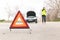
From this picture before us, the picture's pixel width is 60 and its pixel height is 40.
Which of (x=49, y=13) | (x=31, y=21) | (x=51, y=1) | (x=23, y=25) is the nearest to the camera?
(x=23, y=25)

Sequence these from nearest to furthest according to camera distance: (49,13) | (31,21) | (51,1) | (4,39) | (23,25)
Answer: (4,39) < (23,25) < (31,21) < (49,13) < (51,1)

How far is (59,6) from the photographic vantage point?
53.4m

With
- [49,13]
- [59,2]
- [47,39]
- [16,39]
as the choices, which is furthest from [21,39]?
[59,2]

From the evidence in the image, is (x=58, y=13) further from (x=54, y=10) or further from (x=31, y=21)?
(x=31, y=21)

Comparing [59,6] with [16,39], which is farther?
[59,6]

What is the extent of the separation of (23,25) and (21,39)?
352 cm

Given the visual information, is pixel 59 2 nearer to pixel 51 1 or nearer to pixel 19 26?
pixel 51 1

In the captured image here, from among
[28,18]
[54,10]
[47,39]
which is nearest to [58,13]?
[54,10]

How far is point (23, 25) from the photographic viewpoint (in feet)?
46.4

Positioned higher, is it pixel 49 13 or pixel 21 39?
pixel 21 39

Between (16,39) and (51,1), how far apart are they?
145 feet

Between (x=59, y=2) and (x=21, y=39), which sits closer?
(x=21, y=39)

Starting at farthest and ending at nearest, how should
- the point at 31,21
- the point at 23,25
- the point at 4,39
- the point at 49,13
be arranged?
the point at 49,13
the point at 31,21
the point at 23,25
the point at 4,39

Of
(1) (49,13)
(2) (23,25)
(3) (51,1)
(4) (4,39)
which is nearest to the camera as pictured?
(4) (4,39)
